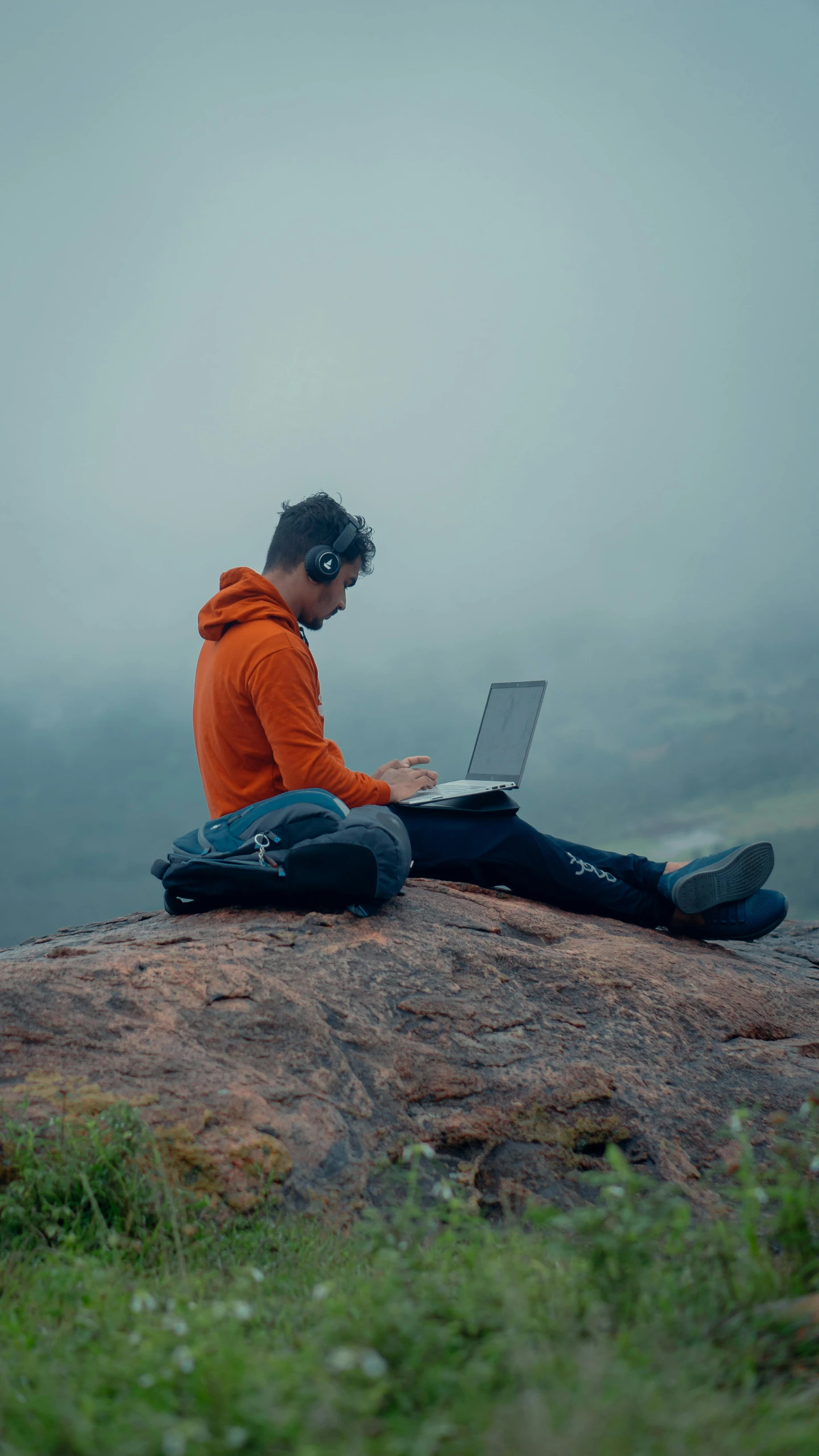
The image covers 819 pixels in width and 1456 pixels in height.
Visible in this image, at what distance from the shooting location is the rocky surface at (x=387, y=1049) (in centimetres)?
314

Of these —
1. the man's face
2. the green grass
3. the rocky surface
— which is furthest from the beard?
the green grass

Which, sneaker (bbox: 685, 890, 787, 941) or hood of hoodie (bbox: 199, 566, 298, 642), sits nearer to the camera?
hood of hoodie (bbox: 199, 566, 298, 642)

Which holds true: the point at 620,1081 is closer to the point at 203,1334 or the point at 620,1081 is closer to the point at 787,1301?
the point at 787,1301

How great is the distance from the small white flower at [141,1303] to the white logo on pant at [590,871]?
13.6 feet

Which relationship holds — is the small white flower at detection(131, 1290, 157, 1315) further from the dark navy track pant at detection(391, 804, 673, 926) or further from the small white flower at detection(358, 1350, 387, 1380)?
the dark navy track pant at detection(391, 804, 673, 926)

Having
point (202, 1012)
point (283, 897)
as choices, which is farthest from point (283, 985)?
point (283, 897)

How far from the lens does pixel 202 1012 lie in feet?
11.8

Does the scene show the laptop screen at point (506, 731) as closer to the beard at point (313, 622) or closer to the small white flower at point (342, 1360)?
the beard at point (313, 622)

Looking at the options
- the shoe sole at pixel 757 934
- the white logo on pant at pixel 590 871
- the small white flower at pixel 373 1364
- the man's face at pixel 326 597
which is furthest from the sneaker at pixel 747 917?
the small white flower at pixel 373 1364

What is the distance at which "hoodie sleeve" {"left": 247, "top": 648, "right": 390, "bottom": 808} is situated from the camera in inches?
188

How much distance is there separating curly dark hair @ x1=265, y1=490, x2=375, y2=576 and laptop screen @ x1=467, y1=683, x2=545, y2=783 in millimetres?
1348

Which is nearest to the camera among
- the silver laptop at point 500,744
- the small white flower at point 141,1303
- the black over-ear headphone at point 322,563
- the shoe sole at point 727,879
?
the small white flower at point 141,1303

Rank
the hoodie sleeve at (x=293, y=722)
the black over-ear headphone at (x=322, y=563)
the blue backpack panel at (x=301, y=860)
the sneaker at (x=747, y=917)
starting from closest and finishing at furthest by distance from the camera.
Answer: the blue backpack panel at (x=301, y=860), the hoodie sleeve at (x=293, y=722), the black over-ear headphone at (x=322, y=563), the sneaker at (x=747, y=917)

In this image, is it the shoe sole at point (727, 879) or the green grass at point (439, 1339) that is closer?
the green grass at point (439, 1339)
